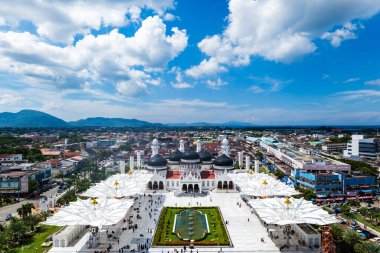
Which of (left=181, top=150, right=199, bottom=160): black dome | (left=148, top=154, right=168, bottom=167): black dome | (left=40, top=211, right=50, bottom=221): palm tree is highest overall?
(left=181, top=150, right=199, bottom=160): black dome

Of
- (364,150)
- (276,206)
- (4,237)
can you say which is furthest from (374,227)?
(364,150)

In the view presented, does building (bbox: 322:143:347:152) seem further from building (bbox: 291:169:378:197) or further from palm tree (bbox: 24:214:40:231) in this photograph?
palm tree (bbox: 24:214:40:231)

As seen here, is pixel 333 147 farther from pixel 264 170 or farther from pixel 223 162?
pixel 223 162

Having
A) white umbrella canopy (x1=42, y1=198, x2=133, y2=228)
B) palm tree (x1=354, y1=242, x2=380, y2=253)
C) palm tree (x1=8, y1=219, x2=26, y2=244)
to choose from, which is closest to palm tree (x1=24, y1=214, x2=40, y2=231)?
palm tree (x1=8, y1=219, x2=26, y2=244)

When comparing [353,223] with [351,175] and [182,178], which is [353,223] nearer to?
[351,175]

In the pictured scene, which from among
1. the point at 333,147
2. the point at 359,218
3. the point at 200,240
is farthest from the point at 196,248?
the point at 333,147
